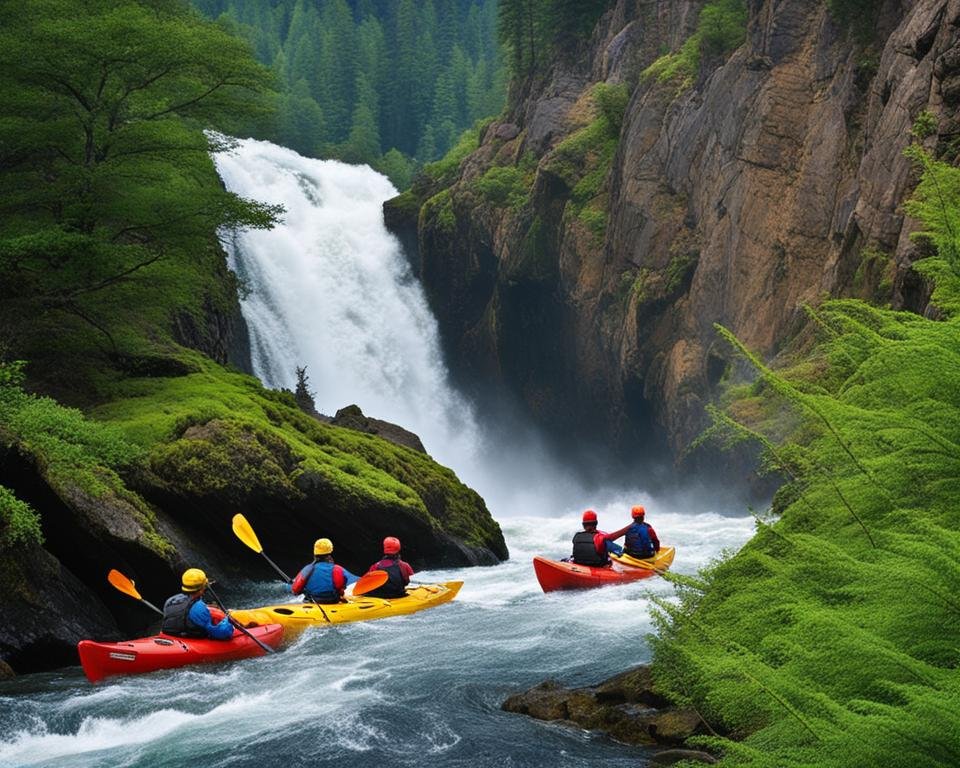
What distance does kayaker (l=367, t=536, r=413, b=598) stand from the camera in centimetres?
1492

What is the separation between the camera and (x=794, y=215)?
25516mm

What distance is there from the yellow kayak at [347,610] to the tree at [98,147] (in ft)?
25.6

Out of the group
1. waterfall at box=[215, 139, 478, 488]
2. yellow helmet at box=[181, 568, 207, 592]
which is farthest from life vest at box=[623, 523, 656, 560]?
waterfall at box=[215, 139, 478, 488]

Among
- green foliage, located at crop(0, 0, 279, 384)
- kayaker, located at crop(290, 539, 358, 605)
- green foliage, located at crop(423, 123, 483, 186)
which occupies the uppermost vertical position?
green foliage, located at crop(423, 123, 483, 186)

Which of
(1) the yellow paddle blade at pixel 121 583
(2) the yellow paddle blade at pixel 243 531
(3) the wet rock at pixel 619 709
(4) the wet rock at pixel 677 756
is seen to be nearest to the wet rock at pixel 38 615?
(1) the yellow paddle blade at pixel 121 583

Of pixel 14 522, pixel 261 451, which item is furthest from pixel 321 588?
pixel 14 522

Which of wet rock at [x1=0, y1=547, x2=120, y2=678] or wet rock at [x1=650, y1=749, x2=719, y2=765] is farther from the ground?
wet rock at [x1=0, y1=547, x2=120, y2=678]

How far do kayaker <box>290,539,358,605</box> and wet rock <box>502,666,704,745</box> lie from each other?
481 cm

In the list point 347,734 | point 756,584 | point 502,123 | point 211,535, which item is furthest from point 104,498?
point 502,123

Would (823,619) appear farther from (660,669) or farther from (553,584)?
(553,584)

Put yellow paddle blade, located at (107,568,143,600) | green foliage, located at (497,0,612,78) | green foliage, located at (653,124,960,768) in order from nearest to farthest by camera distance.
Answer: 1. green foliage, located at (653,124,960,768)
2. yellow paddle blade, located at (107,568,143,600)
3. green foliage, located at (497,0,612,78)

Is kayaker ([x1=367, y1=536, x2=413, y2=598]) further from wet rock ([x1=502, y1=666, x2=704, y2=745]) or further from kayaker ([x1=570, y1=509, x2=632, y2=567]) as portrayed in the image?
wet rock ([x1=502, y1=666, x2=704, y2=745])

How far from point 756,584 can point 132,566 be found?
10.0 metres

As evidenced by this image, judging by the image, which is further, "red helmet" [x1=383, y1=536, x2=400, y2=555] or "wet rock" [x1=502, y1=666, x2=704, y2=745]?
"red helmet" [x1=383, y1=536, x2=400, y2=555]
